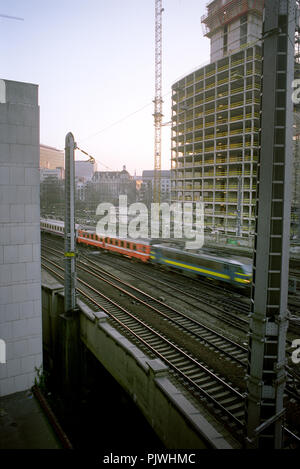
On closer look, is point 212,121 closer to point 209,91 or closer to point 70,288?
point 209,91

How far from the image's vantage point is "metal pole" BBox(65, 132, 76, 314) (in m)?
12.2

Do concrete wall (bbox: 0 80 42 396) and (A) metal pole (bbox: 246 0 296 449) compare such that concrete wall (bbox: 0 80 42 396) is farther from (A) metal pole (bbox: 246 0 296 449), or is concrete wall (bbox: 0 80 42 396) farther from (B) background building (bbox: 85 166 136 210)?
(B) background building (bbox: 85 166 136 210)

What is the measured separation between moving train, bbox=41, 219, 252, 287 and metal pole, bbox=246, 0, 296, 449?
872cm

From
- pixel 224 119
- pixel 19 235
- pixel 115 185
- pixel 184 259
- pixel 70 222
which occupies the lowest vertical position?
pixel 184 259

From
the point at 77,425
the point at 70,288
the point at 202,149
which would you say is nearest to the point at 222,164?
the point at 202,149

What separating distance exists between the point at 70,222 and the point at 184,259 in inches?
349

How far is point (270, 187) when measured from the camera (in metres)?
4.84

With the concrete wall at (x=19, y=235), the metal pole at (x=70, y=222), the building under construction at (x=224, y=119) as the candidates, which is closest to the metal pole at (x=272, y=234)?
the concrete wall at (x=19, y=235)

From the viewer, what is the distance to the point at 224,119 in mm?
43000

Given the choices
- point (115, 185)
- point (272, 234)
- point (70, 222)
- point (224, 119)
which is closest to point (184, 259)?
point (70, 222)

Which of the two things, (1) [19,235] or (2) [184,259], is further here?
(2) [184,259]

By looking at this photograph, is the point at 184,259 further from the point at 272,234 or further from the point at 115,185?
the point at 115,185

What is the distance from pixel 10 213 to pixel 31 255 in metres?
1.32

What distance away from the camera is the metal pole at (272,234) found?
15.5ft
